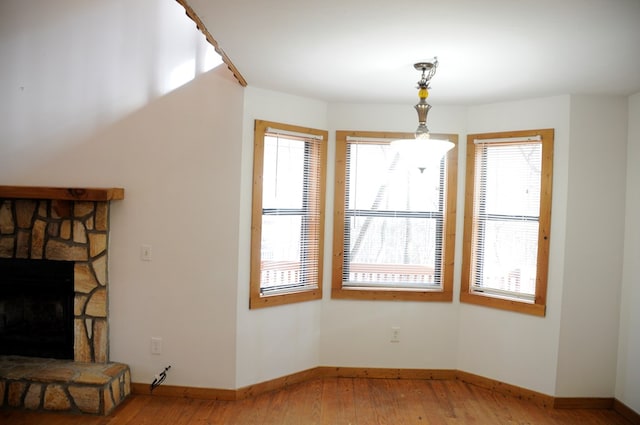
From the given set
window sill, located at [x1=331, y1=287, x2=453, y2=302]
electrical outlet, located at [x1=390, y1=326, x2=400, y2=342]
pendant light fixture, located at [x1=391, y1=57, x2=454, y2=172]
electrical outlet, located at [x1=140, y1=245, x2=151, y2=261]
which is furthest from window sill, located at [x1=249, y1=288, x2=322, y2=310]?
pendant light fixture, located at [x1=391, y1=57, x2=454, y2=172]

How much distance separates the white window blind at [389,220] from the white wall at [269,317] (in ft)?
1.16

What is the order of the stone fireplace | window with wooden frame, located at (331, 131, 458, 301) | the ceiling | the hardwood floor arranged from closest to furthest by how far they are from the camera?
the ceiling, the hardwood floor, the stone fireplace, window with wooden frame, located at (331, 131, 458, 301)

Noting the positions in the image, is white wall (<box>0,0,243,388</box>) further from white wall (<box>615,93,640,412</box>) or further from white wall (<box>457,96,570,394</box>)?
white wall (<box>615,93,640,412</box>)

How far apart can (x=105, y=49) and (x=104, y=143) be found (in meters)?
0.73

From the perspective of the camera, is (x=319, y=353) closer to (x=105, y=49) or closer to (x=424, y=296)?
(x=424, y=296)

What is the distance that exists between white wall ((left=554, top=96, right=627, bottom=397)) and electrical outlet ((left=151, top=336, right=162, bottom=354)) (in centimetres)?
313

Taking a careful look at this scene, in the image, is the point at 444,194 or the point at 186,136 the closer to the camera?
the point at 186,136

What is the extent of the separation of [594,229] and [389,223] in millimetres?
1603

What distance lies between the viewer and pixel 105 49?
11.6 feet

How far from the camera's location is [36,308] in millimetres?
3662

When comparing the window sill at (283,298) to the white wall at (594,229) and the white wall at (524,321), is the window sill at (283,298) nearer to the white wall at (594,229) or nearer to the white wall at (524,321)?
the white wall at (524,321)

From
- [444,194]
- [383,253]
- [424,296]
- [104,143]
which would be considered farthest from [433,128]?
[104,143]

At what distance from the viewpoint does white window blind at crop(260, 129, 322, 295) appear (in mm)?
3719

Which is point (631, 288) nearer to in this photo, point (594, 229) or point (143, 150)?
point (594, 229)
